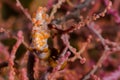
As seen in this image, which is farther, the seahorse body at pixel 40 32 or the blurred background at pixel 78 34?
the blurred background at pixel 78 34

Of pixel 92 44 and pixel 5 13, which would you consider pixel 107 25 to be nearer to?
pixel 92 44

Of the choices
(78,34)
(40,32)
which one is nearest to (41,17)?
(40,32)

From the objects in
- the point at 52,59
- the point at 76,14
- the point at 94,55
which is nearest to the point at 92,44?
the point at 94,55

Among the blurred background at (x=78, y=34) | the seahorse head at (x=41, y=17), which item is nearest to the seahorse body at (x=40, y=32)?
the seahorse head at (x=41, y=17)

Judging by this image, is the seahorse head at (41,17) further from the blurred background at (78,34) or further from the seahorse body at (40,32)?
the blurred background at (78,34)

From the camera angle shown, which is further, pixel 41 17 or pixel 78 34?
pixel 78 34

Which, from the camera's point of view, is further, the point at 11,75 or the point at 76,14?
the point at 76,14

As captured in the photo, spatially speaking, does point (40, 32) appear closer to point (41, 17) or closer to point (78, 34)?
point (41, 17)

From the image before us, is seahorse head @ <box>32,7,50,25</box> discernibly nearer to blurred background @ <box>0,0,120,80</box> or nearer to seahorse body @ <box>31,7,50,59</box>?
seahorse body @ <box>31,7,50,59</box>

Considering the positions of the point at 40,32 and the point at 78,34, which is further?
the point at 78,34

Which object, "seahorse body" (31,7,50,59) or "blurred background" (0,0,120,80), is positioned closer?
"seahorse body" (31,7,50,59)

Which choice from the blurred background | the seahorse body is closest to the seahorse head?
the seahorse body
